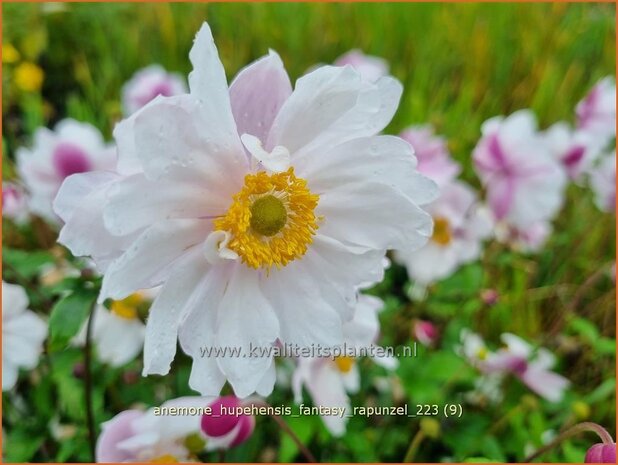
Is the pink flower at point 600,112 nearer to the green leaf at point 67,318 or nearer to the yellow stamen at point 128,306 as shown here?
the yellow stamen at point 128,306

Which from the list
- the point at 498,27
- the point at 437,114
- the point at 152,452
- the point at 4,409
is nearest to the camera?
the point at 152,452

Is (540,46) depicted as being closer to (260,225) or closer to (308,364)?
(308,364)

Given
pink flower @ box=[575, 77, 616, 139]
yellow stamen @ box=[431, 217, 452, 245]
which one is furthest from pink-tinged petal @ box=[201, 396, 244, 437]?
pink flower @ box=[575, 77, 616, 139]

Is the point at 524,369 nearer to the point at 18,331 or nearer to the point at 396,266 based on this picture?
the point at 396,266

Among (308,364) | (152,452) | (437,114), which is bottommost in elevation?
(152,452)

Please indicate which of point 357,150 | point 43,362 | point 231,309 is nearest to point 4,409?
point 43,362

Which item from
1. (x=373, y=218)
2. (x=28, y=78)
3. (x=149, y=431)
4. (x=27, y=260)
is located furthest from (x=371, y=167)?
(x=28, y=78)

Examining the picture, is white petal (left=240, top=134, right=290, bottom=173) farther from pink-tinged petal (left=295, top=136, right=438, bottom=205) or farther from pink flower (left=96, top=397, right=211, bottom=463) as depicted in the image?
pink flower (left=96, top=397, right=211, bottom=463)

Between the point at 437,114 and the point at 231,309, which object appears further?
the point at 437,114
